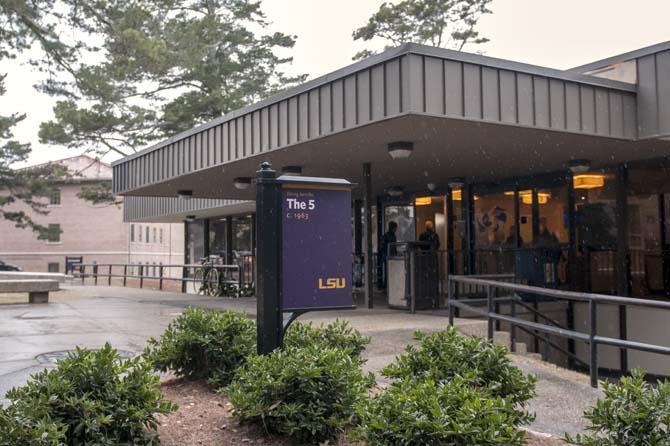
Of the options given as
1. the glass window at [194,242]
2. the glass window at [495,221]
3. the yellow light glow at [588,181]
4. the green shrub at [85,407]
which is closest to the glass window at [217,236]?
the glass window at [194,242]

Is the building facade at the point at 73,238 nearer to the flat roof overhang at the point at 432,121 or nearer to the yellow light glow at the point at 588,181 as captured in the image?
the flat roof overhang at the point at 432,121

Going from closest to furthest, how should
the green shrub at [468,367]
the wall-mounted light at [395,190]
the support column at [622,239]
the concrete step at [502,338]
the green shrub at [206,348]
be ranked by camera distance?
1. the green shrub at [468,367]
2. the green shrub at [206,348]
3. the concrete step at [502,338]
4. the support column at [622,239]
5. the wall-mounted light at [395,190]

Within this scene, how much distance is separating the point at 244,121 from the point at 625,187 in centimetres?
827

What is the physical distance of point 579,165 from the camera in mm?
14305

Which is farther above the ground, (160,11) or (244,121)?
(160,11)

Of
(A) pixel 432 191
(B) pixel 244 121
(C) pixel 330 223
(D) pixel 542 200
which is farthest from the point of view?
(A) pixel 432 191

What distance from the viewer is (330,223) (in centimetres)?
516

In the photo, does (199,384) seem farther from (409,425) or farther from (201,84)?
(201,84)

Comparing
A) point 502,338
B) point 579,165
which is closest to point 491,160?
point 579,165

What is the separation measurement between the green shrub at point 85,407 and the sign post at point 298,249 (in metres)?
1.01

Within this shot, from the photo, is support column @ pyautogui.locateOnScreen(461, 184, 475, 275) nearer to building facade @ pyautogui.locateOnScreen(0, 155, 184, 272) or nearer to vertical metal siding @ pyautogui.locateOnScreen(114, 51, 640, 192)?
vertical metal siding @ pyautogui.locateOnScreen(114, 51, 640, 192)

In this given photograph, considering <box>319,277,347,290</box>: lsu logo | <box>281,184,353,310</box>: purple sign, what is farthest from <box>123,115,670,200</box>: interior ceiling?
<box>319,277,347,290</box>: lsu logo

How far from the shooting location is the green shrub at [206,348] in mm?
5688

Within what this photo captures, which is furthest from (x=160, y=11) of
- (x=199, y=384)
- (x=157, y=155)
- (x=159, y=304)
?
(x=199, y=384)
